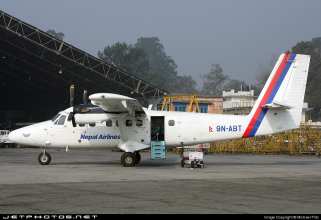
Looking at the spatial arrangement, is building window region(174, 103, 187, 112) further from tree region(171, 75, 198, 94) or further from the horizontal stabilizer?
tree region(171, 75, 198, 94)

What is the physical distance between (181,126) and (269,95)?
4.71m

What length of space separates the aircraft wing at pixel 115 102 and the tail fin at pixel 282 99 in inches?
228

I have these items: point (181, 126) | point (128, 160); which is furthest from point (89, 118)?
point (181, 126)

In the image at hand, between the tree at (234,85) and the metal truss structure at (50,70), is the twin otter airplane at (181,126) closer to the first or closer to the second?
the metal truss structure at (50,70)

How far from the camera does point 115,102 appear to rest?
51.3 ft

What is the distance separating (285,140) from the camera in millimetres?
33781

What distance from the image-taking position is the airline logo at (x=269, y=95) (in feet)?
57.5

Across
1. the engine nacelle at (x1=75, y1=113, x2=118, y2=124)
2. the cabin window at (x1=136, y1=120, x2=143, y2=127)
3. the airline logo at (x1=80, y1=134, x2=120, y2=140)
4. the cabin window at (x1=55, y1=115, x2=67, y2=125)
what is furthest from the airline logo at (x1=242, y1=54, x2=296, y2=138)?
the cabin window at (x1=55, y1=115, x2=67, y2=125)

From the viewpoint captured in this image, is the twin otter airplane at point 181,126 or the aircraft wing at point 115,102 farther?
the twin otter airplane at point 181,126

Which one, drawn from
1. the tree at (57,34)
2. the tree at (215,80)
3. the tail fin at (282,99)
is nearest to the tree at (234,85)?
the tree at (215,80)

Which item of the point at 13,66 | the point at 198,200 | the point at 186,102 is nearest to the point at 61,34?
the point at 13,66

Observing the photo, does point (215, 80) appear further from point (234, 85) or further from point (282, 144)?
point (282, 144)

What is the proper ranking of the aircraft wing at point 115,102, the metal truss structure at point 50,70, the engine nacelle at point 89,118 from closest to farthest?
1. the aircraft wing at point 115,102
2. the engine nacelle at point 89,118
3. the metal truss structure at point 50,70

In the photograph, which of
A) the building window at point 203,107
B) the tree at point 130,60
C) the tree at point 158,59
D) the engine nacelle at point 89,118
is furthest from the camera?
the tree at point 158,59
